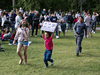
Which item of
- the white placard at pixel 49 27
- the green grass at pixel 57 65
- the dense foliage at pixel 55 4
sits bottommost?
the green grass at pixel 57 65

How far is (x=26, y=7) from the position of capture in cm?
3284

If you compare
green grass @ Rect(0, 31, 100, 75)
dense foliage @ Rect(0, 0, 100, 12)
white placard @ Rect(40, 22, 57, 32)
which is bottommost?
green grass @ Rect(0, 31, 100, 75)

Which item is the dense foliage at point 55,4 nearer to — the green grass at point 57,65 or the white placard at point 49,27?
the green grass at point 57,65

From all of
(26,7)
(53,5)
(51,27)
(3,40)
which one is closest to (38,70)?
(51,27)

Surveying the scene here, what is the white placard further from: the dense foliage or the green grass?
the dense foliage

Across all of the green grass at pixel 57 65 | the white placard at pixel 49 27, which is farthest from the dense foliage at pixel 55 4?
the white placard at pixel 49 27

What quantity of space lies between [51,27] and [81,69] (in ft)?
6.76

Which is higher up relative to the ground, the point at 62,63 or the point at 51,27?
the point at 51,27

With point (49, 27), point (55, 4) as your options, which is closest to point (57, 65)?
point (49, 27)

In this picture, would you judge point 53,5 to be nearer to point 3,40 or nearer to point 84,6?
point 84,6

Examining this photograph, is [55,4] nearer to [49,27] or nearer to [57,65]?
[57,65]

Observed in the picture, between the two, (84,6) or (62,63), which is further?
(84,6)

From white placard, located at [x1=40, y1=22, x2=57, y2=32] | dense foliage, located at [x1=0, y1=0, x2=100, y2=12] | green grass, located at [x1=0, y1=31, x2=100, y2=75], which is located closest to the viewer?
green grass, located at [x1=0, y1=31, x2=100, y2=75]

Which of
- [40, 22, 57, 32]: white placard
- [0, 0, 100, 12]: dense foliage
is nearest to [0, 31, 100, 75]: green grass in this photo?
[40, 22, 57, 32]: white placard
